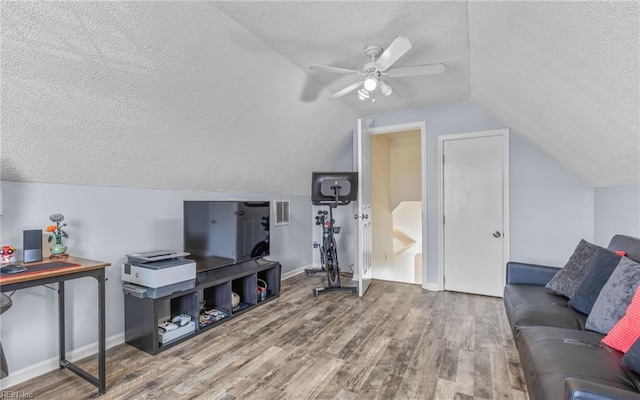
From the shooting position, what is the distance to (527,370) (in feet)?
4.90

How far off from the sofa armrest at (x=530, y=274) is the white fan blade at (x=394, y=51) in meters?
2.14

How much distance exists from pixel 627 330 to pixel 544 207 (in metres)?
2.34

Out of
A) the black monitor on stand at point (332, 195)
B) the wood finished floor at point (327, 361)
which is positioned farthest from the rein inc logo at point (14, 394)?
the black monitor on stand at point (332, 195)

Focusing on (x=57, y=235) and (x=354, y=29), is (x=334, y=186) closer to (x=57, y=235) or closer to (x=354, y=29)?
Result: (x=354, y=29)

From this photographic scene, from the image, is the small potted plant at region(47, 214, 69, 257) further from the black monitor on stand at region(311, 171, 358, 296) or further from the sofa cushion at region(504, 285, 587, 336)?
the sofa cushion at region(504, 285, 587, 336)

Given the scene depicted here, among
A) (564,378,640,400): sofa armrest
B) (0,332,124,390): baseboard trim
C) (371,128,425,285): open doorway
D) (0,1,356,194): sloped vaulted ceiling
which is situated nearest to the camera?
(564,378,640,400): sofa armrest

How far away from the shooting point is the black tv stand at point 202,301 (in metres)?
2.32

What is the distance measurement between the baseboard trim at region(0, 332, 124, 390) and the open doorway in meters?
3.52

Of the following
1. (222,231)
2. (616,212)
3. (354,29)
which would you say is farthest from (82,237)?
(616,212)

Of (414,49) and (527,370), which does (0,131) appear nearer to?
(414,49)

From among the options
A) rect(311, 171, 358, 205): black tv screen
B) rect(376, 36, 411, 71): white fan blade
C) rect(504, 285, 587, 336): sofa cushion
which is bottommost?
rect(504, 285, 587, 336): sofa cushion

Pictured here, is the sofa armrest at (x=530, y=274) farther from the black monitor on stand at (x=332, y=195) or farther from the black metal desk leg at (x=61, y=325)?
the black metal desk leg at (x=61, y=325)

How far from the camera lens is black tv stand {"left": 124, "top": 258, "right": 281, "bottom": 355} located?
2320 mm

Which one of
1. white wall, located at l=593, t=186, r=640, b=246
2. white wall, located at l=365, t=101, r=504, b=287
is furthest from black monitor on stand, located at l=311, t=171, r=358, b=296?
white wall, located at l=593, t=186, r=640, b=246
